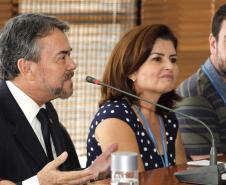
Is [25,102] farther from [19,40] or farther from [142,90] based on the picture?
[142,90]

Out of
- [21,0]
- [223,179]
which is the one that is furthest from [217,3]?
[223,179]

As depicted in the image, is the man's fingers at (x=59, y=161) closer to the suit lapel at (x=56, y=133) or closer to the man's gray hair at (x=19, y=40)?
the suit lapel at (x=56, y=133)

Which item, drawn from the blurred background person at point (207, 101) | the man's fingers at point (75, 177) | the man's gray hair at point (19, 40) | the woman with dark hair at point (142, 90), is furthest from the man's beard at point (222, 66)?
the man's fingers at point (75, 177)

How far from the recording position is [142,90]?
10.3 feet

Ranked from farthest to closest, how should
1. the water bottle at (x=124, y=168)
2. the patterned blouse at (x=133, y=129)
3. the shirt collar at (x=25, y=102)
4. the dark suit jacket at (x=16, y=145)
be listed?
the patterned blouse at (x=133, y=129) → the shirt collar at (x=25, y=102) → the dark suit jacket at (x=16, y=145) → the water bottle at (x=124, y=168)

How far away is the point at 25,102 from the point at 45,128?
0.47 feet

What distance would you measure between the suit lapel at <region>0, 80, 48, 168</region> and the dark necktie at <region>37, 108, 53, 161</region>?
81mm

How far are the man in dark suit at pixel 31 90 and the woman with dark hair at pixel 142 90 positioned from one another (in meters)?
0.25

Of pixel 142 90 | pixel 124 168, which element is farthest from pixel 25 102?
pixel 124 168

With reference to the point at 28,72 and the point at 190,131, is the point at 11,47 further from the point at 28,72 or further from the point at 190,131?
the point at 190,131

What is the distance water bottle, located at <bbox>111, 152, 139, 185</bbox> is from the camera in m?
1.90

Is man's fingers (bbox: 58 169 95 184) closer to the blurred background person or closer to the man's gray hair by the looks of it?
the man's gray hair

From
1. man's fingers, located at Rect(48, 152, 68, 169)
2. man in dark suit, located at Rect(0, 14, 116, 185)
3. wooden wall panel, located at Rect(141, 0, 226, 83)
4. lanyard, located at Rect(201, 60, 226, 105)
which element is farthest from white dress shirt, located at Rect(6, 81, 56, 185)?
wooden wall panel, located at Rect(141, 0, 226, 83)

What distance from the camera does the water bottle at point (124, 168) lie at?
190cm
